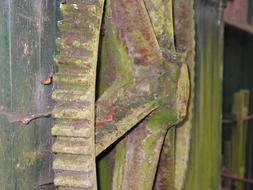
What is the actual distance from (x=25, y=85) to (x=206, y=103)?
1.10 metres

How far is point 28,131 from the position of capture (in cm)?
111

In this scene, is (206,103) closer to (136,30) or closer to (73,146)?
(136,30)

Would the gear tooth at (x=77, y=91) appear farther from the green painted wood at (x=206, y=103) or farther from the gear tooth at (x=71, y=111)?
the green painted wood at (x=206, y=103)

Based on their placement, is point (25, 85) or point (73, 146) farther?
point (25, 85)

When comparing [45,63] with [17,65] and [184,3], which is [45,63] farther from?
[184,3]

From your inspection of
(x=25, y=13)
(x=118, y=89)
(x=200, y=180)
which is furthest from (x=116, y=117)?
(x=200, y=180)

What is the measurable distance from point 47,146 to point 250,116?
3167 millimetres

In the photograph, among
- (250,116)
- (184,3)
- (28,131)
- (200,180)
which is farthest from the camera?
(250,116)

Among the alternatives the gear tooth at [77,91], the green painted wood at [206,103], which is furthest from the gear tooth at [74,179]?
the green painted wood at [206,103]

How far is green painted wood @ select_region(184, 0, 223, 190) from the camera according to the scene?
1.95 m

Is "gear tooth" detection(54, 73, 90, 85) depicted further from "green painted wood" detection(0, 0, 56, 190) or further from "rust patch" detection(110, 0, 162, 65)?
"rust patch" detection(110, 0, 162, 65)

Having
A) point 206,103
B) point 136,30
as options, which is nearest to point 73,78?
point 136,30

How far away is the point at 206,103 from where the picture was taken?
2.04 metres

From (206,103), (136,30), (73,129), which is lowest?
(206,103)
